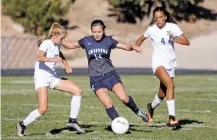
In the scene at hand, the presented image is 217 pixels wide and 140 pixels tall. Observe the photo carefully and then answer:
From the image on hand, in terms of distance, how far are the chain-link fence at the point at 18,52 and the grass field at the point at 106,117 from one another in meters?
17.5

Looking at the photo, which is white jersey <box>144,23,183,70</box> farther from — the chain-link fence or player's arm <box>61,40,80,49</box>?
the chain-link fence

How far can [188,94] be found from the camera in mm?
20094

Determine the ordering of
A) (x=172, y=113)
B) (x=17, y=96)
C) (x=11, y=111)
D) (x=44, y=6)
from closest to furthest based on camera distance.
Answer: (x=172, y=113), (x=11, y=111), (x=17, y=96), (x=44, y=6)

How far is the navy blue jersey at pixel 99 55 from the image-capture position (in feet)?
38.3

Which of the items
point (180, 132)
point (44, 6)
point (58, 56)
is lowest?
point (180, 132)

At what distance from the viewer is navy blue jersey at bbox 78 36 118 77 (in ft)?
38.3

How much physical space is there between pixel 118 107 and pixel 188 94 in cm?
415

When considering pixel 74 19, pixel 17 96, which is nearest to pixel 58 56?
pixel 17 96

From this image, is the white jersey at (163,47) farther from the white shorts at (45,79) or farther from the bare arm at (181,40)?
the white shorts at (45,79)

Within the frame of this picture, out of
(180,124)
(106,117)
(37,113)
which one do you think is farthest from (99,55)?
(106,117)

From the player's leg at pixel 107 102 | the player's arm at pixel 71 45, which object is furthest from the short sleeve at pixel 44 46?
the player's leg at pixel 107 102

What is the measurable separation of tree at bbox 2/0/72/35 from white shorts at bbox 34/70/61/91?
40459mm

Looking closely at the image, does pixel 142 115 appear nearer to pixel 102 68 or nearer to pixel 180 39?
pixel 102 68

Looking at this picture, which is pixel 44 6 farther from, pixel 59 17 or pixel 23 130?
pixel 23 130
